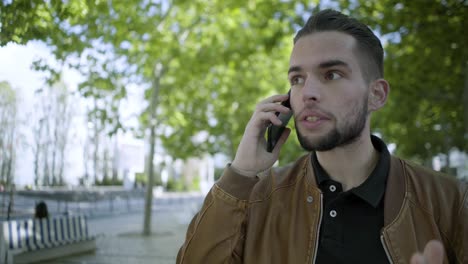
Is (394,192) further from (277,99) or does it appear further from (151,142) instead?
(151,142)

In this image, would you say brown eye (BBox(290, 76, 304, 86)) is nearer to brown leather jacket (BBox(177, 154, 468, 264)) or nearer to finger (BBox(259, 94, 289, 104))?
finger (BBox(259, 94, 289, 104))

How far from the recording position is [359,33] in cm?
214

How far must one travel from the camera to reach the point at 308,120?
2.04m

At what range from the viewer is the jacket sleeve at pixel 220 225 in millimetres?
1943

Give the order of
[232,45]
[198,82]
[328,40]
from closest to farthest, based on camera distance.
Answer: [328,40] → [232,45] → [198,82]

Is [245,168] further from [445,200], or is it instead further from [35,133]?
[35,133]

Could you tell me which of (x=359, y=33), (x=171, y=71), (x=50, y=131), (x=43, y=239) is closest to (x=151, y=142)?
(x=171, y=71)

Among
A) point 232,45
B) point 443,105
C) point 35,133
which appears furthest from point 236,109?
point 35,133

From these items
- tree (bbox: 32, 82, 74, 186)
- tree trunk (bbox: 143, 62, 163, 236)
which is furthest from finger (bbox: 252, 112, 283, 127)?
tree trunk (bbox: 143, 62, 163, 236)

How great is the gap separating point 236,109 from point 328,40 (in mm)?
18422

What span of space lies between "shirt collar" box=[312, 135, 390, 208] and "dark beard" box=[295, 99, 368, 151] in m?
0.18

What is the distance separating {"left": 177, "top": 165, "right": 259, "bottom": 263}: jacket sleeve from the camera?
194 cm

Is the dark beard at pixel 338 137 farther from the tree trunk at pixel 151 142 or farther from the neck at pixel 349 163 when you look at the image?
the tree trunk at pixel 151 142

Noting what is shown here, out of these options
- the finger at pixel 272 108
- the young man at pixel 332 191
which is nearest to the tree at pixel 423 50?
the young man at pixel 332 191
